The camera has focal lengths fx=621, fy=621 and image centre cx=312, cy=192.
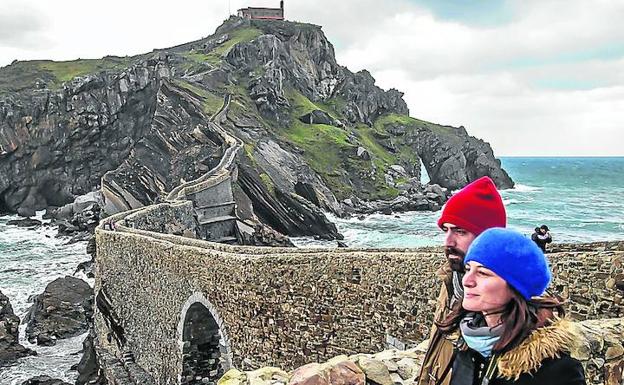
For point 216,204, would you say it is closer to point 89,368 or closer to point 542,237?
point 89,368

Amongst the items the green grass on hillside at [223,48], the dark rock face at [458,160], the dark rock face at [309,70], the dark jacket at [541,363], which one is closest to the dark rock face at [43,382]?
the dark jacket at [541,363]

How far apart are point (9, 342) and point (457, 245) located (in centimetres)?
2597

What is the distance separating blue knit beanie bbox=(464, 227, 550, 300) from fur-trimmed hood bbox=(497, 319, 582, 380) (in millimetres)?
204

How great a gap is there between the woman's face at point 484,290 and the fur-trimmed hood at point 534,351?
0.73 ft

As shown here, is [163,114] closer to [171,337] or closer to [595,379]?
[171,337]

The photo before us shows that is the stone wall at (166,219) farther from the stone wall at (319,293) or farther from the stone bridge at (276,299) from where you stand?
the stone wall at (319,293)

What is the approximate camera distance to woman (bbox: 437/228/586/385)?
3045 mm

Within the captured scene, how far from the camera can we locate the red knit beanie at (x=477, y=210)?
4184 mm

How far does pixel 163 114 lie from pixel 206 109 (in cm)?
570

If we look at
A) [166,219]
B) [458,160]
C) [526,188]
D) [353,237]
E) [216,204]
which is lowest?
[353,237]

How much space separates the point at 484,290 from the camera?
3164 mm

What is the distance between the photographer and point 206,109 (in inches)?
2506

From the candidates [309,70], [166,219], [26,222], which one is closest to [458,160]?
[309,70]

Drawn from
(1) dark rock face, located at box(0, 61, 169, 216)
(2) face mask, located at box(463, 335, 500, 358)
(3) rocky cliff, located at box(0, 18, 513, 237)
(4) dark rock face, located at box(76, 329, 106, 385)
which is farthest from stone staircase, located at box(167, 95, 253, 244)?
(1) dark rock face, located at box(0, 61, 169, 216)
